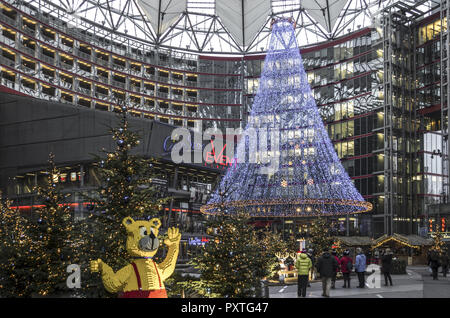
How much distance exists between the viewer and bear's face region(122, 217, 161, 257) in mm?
11578

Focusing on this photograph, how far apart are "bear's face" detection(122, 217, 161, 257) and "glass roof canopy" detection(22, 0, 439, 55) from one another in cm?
7063

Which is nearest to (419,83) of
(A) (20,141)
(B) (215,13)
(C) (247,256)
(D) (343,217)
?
(D) (343,217)

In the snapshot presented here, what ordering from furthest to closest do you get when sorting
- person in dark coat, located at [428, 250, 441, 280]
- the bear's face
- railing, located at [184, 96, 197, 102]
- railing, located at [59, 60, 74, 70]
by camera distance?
railing, located at [184, 96, 197, 102]
railing, located at [59, 60, 74, 70]
person in dark coat, located at [428, 250, 441, 280]
the bear's face

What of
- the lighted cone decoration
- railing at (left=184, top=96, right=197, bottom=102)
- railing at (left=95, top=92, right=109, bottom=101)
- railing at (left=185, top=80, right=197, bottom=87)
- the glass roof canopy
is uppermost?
the glass roof canopy

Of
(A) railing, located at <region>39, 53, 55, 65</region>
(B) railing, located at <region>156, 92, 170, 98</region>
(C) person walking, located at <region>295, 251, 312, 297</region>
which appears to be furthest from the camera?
(B) railing, located at <region>156, 92, 170, 98</region>

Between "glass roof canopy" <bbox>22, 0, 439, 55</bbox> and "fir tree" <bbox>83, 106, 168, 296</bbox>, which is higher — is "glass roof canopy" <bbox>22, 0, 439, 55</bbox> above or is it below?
above

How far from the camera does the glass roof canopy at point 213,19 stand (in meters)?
81.5

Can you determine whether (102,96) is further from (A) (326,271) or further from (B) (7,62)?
(A) (326,271)

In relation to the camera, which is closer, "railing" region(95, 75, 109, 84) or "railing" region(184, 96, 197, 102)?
"railing" region(95, 75, 109, 84)

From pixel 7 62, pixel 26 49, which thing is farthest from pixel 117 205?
pixel 26 49

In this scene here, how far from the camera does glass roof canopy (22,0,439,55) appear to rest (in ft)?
267

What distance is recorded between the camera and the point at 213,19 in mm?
91250

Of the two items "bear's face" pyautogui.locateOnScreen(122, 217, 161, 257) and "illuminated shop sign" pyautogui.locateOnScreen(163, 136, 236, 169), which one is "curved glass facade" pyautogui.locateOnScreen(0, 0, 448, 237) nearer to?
"illuminated shop sign" pyautogui.locateOnScreen(163, 136, 236, 169)

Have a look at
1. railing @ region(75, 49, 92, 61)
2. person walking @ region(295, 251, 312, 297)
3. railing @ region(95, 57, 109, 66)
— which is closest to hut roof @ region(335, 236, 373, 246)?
person walking @ region(295, 251, 312, 297)
